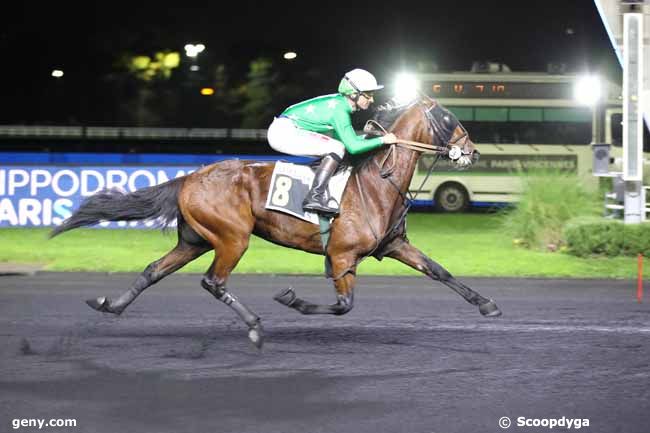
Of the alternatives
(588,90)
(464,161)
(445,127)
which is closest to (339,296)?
(464,161)

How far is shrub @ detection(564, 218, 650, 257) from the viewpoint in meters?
15.3

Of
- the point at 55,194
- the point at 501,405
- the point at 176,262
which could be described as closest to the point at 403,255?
the point at 176,262

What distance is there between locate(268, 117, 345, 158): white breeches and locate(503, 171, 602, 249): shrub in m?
8.91

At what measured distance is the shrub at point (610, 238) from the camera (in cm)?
1532

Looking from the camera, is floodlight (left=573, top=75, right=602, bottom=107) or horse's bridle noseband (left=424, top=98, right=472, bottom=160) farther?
floodlight (left=573, top=75, right=602, bottom=107)

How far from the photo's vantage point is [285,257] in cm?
1600

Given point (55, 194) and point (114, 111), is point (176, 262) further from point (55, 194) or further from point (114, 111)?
point (114, 111)

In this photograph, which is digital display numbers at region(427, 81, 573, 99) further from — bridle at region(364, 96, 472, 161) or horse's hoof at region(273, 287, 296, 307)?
horse's hoof at region(273, 287, 296, 307)

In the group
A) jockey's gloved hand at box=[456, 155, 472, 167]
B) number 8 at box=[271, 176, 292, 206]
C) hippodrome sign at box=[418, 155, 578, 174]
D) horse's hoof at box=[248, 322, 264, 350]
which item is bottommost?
horse's hoof at box=[248, 322, 264, 350]

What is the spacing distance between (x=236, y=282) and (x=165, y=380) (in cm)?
623

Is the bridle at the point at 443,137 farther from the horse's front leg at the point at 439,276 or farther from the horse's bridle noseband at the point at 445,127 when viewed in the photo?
the horse's front leg at the point at 439,276

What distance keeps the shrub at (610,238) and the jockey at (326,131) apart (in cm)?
770

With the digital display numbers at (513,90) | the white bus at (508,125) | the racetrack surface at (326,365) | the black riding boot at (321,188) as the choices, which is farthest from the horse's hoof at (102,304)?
the digital display numbers at (513,90)

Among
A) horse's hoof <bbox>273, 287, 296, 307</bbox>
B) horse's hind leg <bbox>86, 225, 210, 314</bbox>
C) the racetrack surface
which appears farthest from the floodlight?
horse's hoof <bbox>273, 287, 296, 307</bbox>
